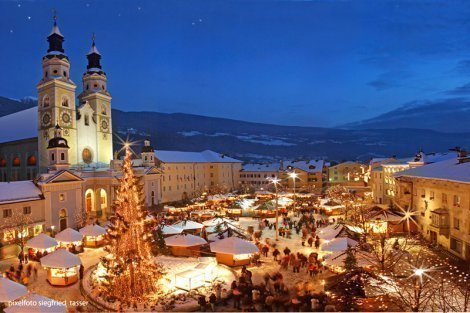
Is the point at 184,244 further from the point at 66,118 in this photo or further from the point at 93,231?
the point at 66,118

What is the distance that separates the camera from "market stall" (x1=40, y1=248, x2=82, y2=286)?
686 inches

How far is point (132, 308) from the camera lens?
14070 millimetres

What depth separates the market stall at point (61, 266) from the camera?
686 inches

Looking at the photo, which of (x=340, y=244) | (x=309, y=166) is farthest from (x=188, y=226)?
(x=309, y=166)

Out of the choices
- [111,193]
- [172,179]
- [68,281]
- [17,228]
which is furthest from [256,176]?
[68,281]

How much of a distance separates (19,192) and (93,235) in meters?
9.11

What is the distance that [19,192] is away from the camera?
2914 cm

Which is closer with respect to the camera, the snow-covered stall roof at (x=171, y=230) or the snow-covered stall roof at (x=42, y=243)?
the snow-covered stall roof at (x=42, y=243)

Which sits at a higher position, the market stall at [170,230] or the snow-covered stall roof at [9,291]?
the snow-covered stall roof at [9,291]

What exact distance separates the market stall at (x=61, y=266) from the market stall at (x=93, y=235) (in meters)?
7.70

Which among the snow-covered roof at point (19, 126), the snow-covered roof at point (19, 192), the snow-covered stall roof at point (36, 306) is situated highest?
the snow-covered roof at point (19, 126)

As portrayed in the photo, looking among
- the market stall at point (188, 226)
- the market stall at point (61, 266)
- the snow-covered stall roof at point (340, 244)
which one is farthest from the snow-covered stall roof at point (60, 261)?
the snow-covered stall roof at point (340, 244)

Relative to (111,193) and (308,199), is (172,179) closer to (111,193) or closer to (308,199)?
(111,193)

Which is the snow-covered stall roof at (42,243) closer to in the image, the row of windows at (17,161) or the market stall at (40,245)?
the market stall at (40,245)
